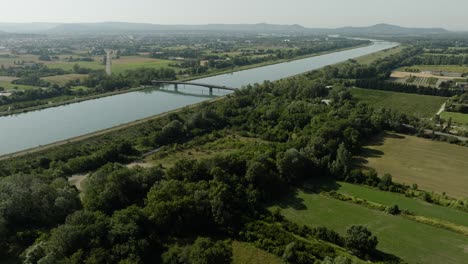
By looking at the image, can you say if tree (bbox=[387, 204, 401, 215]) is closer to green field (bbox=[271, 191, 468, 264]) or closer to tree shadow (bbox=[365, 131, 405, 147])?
green field (bbox=[271, 191, 468, 264])

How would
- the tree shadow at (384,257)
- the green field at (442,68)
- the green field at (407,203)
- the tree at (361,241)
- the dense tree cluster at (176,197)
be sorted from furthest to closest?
the green field at (442,68) < the green field at (407,203) < the tree at (361,241) < the tree shadow at (384,257) < the dense tree cluster at (176,197)

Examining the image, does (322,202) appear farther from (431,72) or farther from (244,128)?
(431,72)

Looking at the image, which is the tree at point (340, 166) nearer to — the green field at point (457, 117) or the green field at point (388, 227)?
the green field at point (388, 227)

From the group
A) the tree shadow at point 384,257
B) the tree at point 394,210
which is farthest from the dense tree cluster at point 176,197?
the tree at point 394,210

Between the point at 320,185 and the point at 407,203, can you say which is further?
the point at 320,185

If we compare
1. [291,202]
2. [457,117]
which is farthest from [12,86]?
[457,117]

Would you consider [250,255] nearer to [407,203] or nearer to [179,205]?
[179,205]

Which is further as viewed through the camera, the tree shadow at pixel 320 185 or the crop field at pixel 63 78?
the crop field at pixel 63 78
